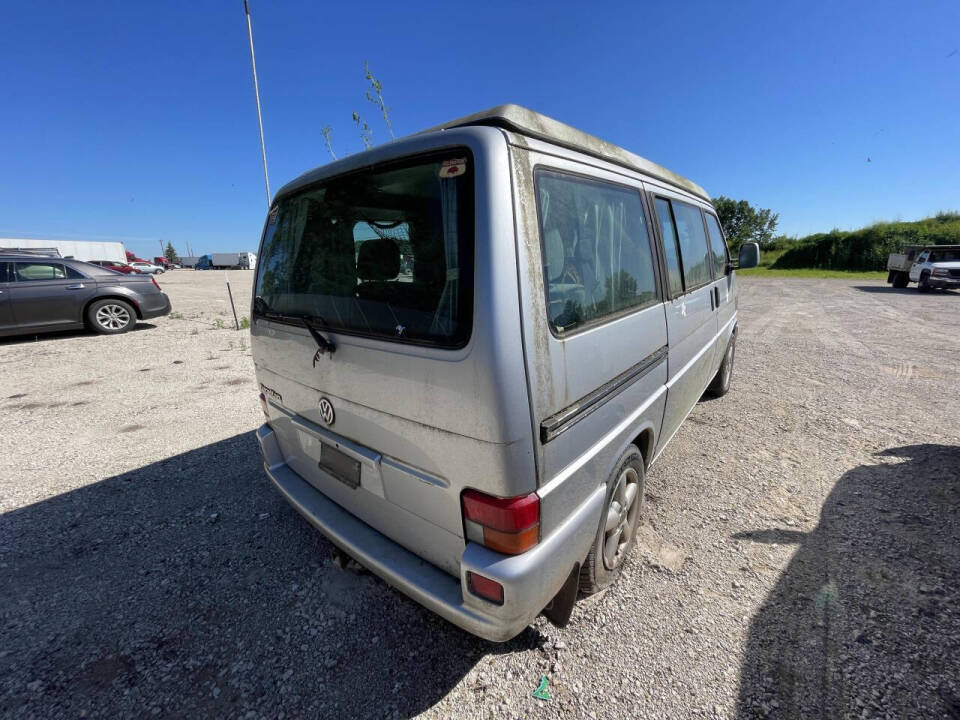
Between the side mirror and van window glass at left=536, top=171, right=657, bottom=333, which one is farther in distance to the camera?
the side mirror

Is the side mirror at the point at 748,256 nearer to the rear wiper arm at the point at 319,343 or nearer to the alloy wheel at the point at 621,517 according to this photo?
the alloy wheel at the point at 621,517

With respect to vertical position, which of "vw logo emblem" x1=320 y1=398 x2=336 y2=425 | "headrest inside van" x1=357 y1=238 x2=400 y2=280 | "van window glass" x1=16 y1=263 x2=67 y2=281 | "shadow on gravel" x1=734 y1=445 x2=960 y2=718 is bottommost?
"shadow on gravel" x1=734 y1=445 x2=960 y2=718

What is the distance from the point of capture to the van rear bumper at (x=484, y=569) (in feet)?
4.59

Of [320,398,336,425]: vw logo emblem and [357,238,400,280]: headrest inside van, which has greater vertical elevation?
[357,238,400,280]: headrest inside van

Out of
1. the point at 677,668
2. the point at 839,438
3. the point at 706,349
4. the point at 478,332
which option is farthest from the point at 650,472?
the point at 478,332

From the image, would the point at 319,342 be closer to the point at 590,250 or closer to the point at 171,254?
the point at 590,250

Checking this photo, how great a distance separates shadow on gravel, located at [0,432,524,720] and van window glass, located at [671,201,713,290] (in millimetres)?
2493

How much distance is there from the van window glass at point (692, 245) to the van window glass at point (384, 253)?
200 cm

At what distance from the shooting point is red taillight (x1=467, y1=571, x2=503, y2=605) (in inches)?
54.8

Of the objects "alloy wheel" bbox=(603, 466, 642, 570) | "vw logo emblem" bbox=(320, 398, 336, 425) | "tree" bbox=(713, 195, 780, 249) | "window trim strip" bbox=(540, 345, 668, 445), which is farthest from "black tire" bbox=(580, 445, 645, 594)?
"tree" bbox=(713, 195, 780, 249)

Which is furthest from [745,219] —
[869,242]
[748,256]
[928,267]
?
[748,256]

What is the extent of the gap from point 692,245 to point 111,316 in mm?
10240

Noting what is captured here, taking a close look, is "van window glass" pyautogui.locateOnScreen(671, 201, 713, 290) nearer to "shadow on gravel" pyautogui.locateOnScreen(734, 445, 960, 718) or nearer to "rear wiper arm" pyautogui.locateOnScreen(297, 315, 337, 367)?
"shadow on gravel" pyautogui.locateOnScreen(734, 445, 960, 718)

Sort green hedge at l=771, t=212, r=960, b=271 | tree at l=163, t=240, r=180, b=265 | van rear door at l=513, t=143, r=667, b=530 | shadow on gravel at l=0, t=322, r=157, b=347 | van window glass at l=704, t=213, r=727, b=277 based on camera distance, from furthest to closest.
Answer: tree at l=163, t=240, r=180, b=265 → green hedge at l=771, t=212, r=960, b=271 → shadow on gravel at l=0, t=322, r=157, b=347 → van window glass at l=704, t=213, r=727, b=277 → van rear door at l=513, t=143, r=667, b=530
